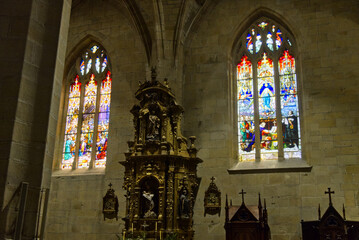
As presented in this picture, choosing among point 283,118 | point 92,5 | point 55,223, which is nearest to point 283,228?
point 283,118

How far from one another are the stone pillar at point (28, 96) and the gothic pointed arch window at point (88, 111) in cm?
816

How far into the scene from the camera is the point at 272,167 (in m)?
11.8

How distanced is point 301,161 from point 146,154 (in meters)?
4.28

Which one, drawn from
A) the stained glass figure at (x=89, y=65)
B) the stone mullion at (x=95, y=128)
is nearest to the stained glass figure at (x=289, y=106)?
the stone mullion at (x=95, y=128)

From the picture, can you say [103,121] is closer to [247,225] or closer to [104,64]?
[104,64]

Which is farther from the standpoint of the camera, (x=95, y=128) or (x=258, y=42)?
(x=95, y=128)

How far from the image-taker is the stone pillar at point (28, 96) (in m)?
5.21

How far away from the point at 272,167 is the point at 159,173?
3214 millimetres

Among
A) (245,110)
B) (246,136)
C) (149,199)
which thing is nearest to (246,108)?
(245,110)

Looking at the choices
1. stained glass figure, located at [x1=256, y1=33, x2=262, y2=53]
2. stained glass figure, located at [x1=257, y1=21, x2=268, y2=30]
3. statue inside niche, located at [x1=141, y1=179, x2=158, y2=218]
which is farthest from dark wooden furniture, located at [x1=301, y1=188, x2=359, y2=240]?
stained glass figure, located at [x1=257, y1=21, x2=268, y2=30]

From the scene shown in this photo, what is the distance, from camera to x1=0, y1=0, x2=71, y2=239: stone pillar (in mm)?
5211

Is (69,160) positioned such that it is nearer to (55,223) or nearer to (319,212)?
(55,223)

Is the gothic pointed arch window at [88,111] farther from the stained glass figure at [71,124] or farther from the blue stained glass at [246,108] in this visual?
the blue stained glass at [246,108]

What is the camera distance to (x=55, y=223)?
515 inches
